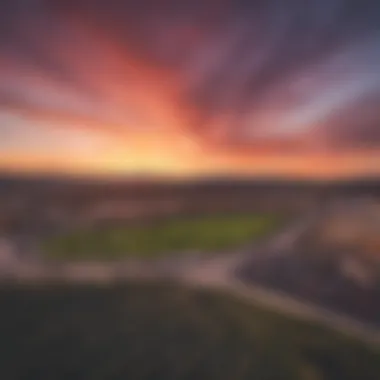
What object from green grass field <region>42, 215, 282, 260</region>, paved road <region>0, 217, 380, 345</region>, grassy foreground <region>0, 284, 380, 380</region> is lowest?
grassy foreground <region>0, 284, 380, 380</region>

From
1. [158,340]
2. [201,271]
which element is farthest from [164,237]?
[158,340]

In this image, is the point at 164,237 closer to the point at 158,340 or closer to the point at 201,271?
the point at 201,271

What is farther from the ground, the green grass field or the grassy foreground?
the green grass field

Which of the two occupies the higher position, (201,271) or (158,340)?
(201,271)

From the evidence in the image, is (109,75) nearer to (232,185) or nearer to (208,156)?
(208,156)
